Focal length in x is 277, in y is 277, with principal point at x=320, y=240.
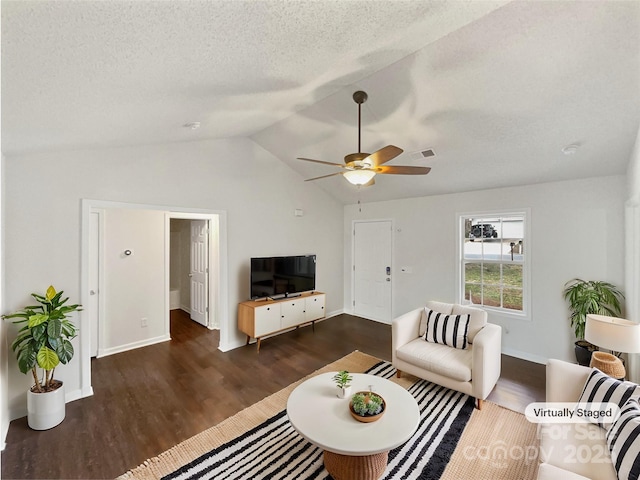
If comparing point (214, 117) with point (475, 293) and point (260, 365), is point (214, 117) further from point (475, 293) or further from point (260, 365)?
point (475, 293)

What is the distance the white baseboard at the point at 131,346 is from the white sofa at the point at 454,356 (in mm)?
3526

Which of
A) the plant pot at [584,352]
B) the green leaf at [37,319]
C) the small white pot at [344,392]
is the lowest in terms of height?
the plant pot at [584,352]

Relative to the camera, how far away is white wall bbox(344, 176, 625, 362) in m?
3.23

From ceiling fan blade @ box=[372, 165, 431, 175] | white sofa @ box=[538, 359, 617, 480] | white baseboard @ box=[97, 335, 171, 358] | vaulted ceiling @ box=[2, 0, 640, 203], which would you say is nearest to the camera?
vaulted ceiling @ box=[2, 0, 640, 203]

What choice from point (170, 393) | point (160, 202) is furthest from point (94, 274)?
point (170, 393)

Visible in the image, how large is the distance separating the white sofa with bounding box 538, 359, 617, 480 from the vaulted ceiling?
2.19 m

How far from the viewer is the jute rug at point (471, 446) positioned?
1.93 meters

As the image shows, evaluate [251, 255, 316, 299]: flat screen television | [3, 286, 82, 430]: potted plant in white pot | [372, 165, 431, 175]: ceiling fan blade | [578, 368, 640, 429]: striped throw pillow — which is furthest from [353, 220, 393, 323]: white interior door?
[3, 286, 82, 430]: potted plant in white pot

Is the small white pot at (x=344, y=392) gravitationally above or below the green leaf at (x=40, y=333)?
below

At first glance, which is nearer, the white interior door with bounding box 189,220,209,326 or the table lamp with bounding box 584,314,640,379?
the table lamp with bounding box 584,314,640,379

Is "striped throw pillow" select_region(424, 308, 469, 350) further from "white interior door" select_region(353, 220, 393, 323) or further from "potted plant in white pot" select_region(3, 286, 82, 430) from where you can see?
"potted plant in white pot" select_region(3, 286, 82, 430)

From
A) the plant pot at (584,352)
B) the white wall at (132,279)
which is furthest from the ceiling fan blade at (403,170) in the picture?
the white wall at (132,279)

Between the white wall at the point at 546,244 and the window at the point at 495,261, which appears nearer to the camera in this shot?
the white wall at the point at 546,244

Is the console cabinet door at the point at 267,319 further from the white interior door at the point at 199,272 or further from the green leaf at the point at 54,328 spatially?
the green leaf at the point at 54,328
